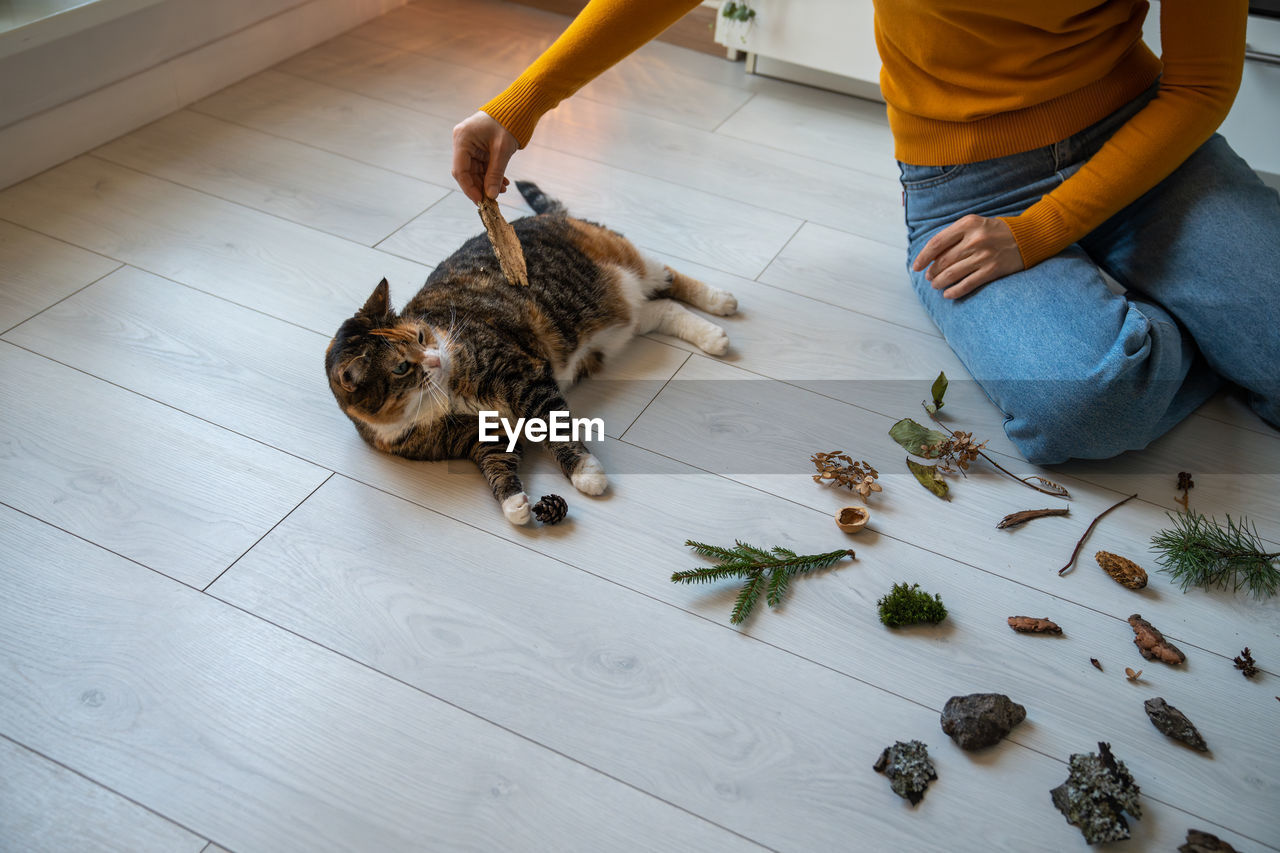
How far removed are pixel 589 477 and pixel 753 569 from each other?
279mm

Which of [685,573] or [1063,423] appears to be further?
[1063,423]

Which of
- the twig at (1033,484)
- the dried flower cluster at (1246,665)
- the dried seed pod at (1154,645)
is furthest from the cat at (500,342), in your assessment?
the dried flower cluster at (1246,665)

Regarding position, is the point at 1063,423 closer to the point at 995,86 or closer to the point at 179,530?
the point at 995,86

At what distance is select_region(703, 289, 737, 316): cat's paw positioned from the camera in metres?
1.73

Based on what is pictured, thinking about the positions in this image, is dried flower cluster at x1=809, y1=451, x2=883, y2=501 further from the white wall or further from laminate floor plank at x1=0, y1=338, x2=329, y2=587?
the white wall

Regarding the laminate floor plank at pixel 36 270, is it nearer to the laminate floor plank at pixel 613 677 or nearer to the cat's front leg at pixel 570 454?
the laminate floor plank at pixel 613 677

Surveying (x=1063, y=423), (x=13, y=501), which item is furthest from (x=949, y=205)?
(x=13, y=501)

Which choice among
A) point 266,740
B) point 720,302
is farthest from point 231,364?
point 720,302

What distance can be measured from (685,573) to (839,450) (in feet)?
1.26

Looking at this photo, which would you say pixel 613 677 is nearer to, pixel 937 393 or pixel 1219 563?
pixel 937 393

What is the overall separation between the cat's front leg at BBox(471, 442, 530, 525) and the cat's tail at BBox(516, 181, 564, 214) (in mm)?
615

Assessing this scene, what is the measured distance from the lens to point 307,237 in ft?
6.21

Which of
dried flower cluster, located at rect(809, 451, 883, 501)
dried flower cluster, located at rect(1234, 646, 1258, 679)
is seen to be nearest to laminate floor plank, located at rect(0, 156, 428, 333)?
dried flower cluster, located at rect(809, 451, 883, 501)

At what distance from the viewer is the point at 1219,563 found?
51.0 inches
